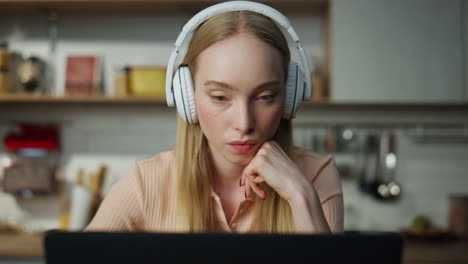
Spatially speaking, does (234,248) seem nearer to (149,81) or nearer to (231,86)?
(231,86)

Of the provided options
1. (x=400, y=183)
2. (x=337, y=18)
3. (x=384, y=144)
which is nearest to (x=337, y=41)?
(x=337, y=18)

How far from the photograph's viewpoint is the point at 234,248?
18.4 inches

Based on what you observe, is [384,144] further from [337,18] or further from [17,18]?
[17,18]

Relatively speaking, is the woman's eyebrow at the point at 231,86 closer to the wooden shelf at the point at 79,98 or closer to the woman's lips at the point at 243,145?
the woman's lips at the point at 243,145

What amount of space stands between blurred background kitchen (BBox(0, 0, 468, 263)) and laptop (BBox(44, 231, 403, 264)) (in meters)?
2.26

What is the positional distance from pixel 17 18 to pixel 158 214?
8.05 ft

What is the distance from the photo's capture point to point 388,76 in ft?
8.76

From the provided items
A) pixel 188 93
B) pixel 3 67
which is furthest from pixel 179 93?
pixel 3 67

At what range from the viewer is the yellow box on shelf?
2768 mm

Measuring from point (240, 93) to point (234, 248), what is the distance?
0.39 metres

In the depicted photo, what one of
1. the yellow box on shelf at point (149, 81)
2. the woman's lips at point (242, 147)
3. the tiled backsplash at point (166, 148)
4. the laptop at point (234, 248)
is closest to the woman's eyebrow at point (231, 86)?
the woman's lips at point (242, 147)

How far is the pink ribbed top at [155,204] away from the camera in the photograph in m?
0.98

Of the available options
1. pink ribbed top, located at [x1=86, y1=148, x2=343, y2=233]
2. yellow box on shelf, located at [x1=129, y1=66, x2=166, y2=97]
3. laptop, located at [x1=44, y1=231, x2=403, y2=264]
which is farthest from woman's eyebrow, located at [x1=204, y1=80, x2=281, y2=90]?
yellow box on shelf, located at [x1=129, y1=66, x2=166, y2=97]

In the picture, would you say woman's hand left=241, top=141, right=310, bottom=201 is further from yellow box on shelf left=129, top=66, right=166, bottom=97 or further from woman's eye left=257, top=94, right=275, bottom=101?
yellow box on shelf left=129, top=66, right=166, bottom=97
